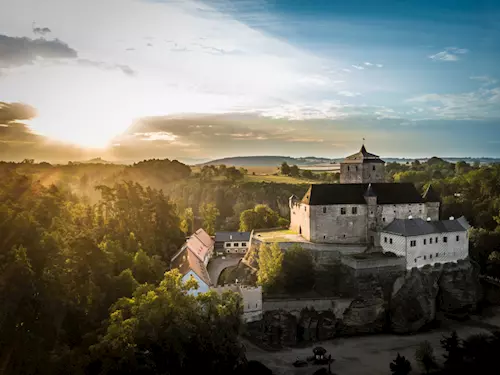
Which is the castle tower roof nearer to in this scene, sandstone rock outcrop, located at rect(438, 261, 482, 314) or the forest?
sandstone rock outcrop, located at rect(438, 261, 482, 314)

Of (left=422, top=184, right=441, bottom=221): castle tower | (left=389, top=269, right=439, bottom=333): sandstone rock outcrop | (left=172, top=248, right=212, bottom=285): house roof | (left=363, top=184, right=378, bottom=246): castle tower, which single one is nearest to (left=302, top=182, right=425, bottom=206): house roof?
(left=363, top=184, right=378, bottom=246): castle tower

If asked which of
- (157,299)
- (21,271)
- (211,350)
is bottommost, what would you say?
(211,350)

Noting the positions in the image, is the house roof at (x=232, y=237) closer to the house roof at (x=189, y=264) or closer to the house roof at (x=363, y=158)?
the house roof at (x=189, y=264)

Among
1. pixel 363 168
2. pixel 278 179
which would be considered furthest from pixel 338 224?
pixel 278 179

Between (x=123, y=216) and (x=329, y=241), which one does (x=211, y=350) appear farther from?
(x=329, y=241)

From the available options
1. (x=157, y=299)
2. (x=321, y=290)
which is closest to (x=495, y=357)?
(x=321, y=290)

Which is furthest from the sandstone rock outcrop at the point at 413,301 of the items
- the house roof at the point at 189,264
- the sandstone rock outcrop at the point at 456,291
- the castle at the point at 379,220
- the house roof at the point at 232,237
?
the house roof at the point at 232,237

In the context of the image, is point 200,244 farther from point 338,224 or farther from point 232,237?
point 338,224
